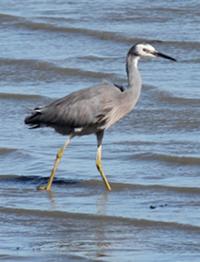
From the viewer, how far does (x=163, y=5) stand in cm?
1692

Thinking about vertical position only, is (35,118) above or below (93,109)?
below

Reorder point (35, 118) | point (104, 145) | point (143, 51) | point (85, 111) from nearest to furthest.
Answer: point (85, 111)
point (35, 118)
point (143, 51)
point (104, 145)

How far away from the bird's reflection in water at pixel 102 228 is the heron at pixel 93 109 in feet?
2.09

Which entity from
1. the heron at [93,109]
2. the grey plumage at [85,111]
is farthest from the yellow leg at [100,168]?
the grey plumage at [85,111]

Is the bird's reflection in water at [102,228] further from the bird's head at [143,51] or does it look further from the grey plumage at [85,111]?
the bird's head at [143,51]

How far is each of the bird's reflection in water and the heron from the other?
0.64m

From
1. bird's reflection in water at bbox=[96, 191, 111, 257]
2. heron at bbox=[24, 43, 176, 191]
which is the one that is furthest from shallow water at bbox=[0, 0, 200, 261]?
heron at bbox=[24, 43, 176, 191]

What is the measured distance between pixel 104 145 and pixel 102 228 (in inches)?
107

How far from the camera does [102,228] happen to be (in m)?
8.56

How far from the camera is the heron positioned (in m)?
10.2

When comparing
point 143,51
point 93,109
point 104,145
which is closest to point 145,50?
point 143,51

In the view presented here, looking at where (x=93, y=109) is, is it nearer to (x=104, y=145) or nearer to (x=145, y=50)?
(x=145, y=50)

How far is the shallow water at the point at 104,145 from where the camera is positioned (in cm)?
826

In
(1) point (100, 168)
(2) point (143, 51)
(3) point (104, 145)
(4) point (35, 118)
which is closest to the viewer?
(1) point (100, 168)
